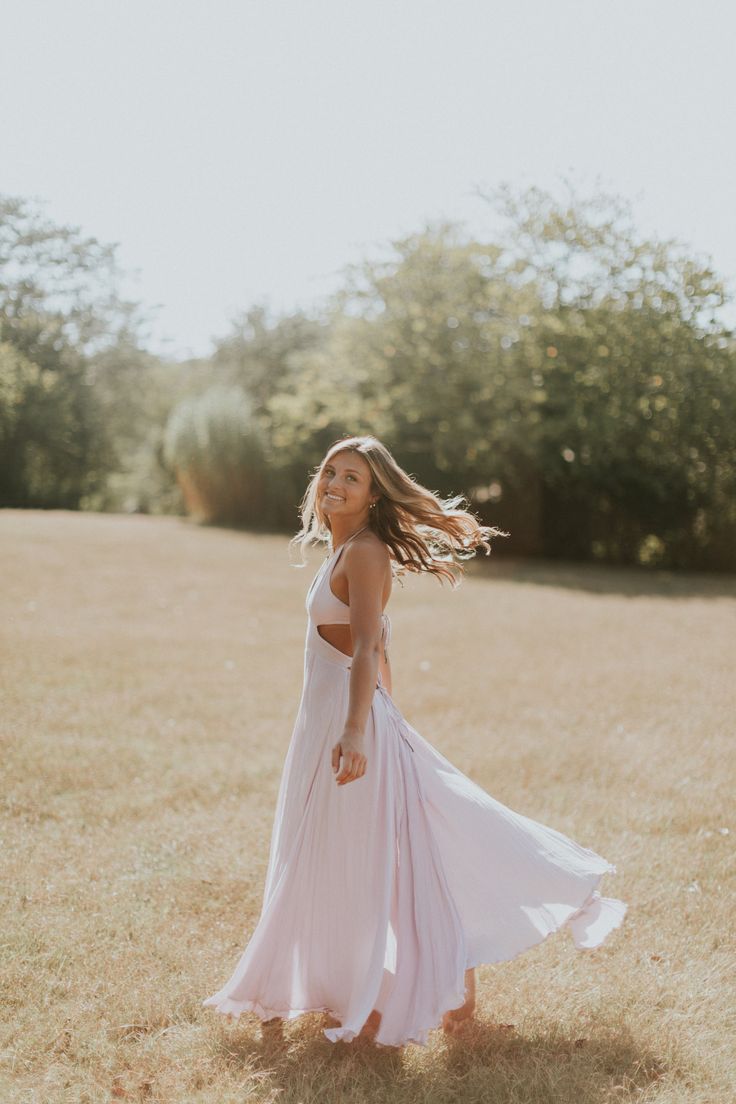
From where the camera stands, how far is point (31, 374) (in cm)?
1639

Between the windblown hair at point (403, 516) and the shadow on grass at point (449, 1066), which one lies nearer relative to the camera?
the shadow on grass at point (449, 1066)

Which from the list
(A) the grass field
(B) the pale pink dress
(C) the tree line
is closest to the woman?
(B) the pale pink dress

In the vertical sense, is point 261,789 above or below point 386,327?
below

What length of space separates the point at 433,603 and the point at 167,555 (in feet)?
15.5

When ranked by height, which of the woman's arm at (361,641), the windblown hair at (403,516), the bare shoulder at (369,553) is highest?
the windblown hair at (403,516)

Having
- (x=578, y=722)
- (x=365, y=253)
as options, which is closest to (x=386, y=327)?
(x=365, y=253)

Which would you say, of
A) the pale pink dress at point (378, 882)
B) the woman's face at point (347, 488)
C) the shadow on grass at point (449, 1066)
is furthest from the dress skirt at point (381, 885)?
the woman's face at point (347, 488)

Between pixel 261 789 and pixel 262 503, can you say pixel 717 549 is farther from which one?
pixel 261 789

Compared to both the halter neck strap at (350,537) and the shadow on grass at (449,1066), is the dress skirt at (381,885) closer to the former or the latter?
the shadow on grass at (449,1066)

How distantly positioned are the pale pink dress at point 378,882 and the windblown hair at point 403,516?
0.20 m

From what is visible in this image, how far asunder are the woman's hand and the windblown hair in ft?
2.02

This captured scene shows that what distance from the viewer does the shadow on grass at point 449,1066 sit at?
2758 millimetres

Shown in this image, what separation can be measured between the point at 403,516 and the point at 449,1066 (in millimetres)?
1681

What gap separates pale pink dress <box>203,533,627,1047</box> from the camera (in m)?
2.87
